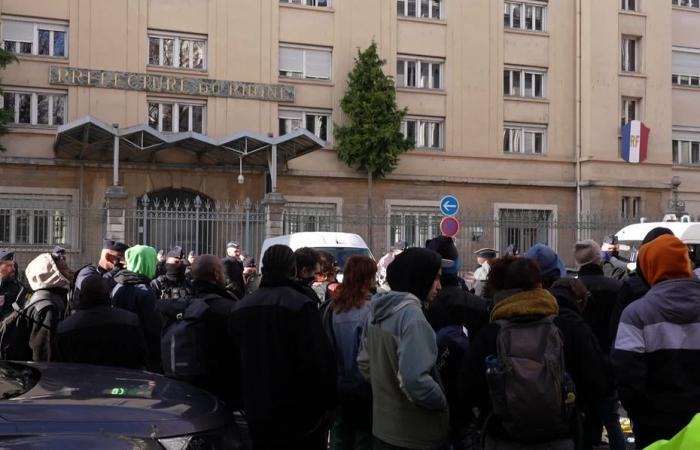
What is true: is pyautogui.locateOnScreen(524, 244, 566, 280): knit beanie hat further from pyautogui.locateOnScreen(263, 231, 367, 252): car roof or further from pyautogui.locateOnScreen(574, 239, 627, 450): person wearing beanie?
pyautogui.locateOnScreen(263, 231, 367, 252): car roof

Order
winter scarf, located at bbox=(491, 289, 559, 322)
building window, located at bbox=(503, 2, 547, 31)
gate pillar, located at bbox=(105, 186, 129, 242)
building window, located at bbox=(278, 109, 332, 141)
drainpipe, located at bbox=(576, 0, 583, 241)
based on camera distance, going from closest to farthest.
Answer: winter scarf, located at bbox=(491, 289, 559, 322), gate pillar, located at bbox=(105, 186, 129, 242), building window, located at bbox=(278, 109, 332, 141), building window, located at bbox=(503, 2, 547, 31), drainpipe, located at bbox=(576, 0, 583, 241)

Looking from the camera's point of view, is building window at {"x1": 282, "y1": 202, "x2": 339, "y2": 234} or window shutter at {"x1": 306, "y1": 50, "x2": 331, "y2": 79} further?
window shutter at {"x1": 306, "y1": 50, "x2": 331, "y2": 79}

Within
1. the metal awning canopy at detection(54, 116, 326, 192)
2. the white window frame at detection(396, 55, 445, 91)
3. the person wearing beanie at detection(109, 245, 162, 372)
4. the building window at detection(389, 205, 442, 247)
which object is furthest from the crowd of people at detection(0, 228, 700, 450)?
the white window frame at detection(396, 55, 445, 91)

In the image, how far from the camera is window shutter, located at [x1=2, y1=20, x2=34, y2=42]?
23.5 meters

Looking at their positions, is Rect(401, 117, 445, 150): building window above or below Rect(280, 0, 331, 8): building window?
below

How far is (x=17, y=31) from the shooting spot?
2369 centimetres

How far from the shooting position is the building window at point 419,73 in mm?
27656

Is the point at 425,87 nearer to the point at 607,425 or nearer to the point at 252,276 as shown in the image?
the point at 252,276

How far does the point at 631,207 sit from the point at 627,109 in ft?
11.9

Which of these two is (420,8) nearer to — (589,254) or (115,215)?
(115,215)

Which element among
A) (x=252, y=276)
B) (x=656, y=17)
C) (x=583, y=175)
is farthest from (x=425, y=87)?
(x=252, y=276)

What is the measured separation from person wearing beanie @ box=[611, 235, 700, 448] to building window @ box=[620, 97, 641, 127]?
2662 cm

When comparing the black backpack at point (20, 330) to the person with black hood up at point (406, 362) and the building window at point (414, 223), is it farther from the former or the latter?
the building window at point (414, 223)

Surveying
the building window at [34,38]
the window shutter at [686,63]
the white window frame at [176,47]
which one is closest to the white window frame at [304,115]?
the white window frame at [176,47]
